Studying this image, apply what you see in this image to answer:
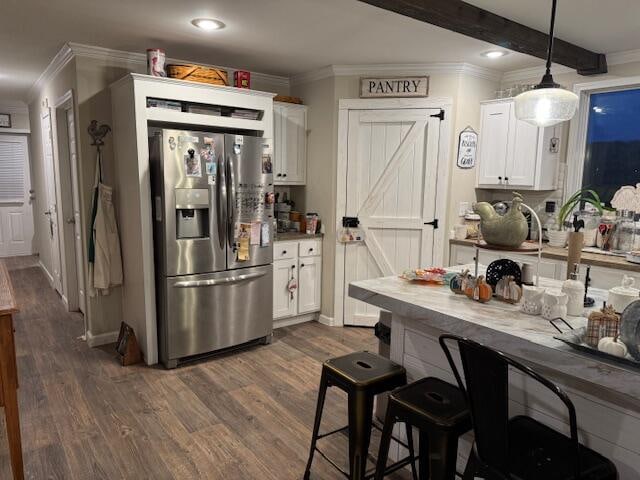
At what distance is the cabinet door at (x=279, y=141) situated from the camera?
14.1ft

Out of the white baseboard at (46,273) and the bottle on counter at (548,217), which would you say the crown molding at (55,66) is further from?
the bottle on counter at (548,217)

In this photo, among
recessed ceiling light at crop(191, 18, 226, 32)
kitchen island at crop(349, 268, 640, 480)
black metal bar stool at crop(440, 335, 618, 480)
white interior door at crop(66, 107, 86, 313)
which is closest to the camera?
black metal bar stool at crop(440, 335, 618, 480)

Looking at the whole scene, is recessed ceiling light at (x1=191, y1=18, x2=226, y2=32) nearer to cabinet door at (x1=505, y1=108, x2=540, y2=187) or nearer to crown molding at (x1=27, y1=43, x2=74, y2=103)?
crown molding at (x1=27, y1=43, x2=74, y2=103)

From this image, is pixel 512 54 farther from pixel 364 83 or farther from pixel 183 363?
pixel 183 363

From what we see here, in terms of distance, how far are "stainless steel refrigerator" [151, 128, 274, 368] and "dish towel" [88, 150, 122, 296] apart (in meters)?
0.57

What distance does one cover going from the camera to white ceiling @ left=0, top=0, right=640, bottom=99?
266cm

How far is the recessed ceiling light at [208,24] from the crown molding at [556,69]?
8.98ft

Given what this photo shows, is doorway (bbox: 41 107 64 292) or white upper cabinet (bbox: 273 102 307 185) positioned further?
doorway (bbox: 41 107 64 292)

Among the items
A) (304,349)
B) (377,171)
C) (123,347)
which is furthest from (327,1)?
(123,347)

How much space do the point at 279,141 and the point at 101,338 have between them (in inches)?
94.1

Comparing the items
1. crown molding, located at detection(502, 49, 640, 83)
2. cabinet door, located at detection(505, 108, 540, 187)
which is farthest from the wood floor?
crown molding, located at detection(502, 49, 640, 83)

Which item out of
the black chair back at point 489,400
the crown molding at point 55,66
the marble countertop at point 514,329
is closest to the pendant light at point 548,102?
the marble countertop at point 514,329

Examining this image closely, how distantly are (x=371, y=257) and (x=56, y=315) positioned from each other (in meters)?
3.28

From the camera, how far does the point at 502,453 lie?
1388 mm
